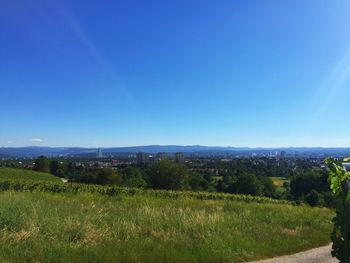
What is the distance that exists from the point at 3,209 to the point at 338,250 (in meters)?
8.29

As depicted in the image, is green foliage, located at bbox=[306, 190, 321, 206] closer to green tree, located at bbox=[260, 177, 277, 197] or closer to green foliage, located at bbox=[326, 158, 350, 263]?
green tree, located at bbox=[260, 177, 277, 197]

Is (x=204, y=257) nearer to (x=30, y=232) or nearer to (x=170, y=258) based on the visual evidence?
(x=170, y=258)

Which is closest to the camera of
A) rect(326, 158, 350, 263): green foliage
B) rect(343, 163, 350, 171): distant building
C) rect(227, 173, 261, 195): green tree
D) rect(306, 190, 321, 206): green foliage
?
rect(326, 158, 350, 263): green foliage

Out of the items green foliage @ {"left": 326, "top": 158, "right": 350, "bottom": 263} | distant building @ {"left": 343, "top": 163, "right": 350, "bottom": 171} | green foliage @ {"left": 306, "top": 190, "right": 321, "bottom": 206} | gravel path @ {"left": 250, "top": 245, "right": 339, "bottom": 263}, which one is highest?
distant building @ {"left": 343, "top": 163, "right": 350, "bottom": 171}

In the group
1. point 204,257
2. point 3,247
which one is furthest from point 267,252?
point 3,247

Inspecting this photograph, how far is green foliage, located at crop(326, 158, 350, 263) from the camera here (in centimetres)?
491

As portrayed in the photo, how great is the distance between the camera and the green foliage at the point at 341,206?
4.91 m

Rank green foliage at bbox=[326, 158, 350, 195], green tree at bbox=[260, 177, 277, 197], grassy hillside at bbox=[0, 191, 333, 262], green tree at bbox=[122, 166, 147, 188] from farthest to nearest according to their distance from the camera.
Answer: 1. green tree at bbox=[260, 177, 277, 197]
2. green tree at bbox=[122, 166, 147, 188]
3. grassy hillside at bbox=[0, 191, 333, 262]
4. green foliage at bbox=[326, 158, 350, 195]

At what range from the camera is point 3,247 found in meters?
8.48

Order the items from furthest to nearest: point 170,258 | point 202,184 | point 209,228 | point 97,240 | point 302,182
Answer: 1. point 202,184
2. point 302,182
3. point 209,228
4. point 97,240
5. point 170,258

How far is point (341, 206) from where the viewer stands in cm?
500

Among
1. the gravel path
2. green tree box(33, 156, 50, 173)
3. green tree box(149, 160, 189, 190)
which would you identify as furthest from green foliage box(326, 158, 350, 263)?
green tree box(33, 156, 50, 173)

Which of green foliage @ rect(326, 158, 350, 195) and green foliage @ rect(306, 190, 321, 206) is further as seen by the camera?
green foliage @ rect(306, 190, 321, 206)

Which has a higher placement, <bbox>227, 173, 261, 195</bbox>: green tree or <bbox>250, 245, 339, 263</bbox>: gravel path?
<bbox>250, 245, 339, 263</bbox>: gravel path
